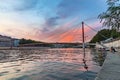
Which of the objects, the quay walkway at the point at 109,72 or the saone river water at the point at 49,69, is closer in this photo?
the quay walkway at the point at 109,72

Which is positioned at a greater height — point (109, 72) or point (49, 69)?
point (109, 72)

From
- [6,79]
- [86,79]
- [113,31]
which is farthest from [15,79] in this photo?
[113,31]

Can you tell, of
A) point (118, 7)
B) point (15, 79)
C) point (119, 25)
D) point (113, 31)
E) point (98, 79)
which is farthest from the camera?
point (113, 31)

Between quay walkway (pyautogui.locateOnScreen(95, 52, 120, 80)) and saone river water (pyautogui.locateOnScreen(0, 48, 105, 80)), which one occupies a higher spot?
quay walkway (pyautogui.locateOnScreen(95, 52, 120, 80))

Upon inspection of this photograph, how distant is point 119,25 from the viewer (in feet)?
81.8

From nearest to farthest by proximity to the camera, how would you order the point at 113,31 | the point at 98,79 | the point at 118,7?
the point at 98,79 → the point at 118,7 → the point at 113,31

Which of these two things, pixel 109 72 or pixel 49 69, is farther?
pixel 49 69

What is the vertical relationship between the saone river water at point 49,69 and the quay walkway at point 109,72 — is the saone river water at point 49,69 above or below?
below

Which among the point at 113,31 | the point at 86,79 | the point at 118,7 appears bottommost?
the point at 86,79

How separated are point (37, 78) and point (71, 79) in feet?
6.12

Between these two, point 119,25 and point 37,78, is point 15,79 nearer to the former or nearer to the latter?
point 37,78

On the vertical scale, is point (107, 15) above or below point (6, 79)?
above

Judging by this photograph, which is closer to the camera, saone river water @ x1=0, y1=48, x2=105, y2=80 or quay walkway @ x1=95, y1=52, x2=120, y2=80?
quay walkway @ x1=95, y1=52, x2=120, y2=80

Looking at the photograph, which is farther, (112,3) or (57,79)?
(112,3)
